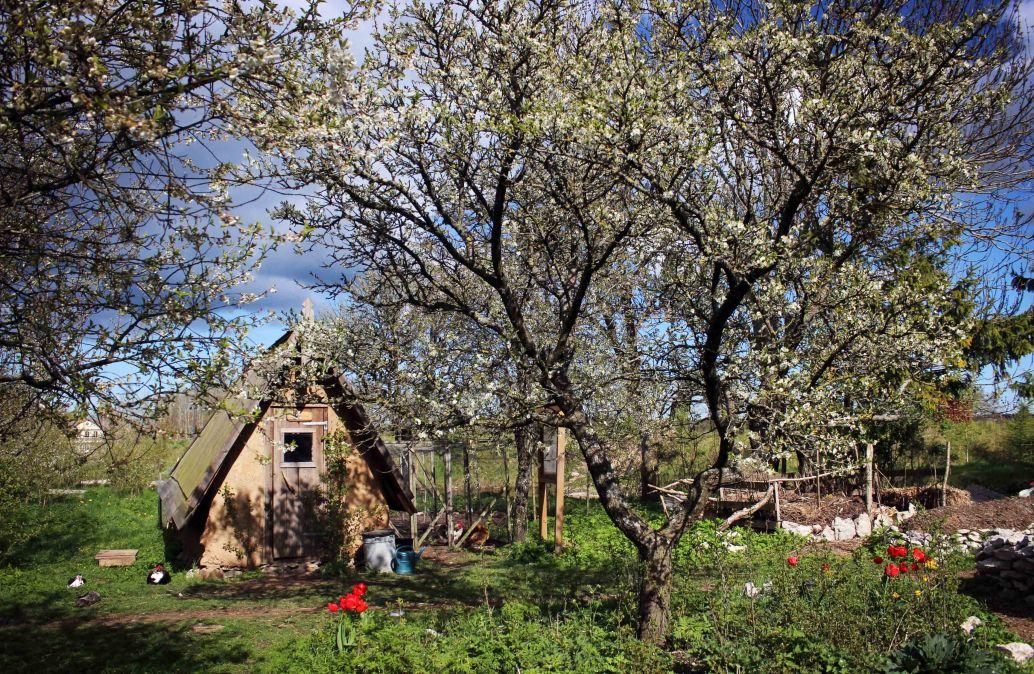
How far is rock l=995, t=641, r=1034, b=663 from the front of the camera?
22.5 feet

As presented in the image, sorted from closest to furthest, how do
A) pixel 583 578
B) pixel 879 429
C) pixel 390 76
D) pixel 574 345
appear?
pixel 390 76 → pixel 574 345 → pixel 583 578 → pixel 879 429

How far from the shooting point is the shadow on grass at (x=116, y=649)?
7.37m

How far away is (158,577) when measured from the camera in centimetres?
1200

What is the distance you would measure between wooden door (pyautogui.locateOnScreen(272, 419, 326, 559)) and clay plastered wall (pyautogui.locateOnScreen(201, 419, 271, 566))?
231 millimetres

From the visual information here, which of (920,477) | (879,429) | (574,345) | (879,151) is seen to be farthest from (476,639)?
(920,477)

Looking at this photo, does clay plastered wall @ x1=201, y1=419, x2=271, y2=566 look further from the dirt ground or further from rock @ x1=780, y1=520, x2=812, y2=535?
the dirt ground

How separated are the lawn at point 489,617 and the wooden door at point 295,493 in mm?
884

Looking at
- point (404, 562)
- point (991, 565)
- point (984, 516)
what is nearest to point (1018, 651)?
point (991, 565)

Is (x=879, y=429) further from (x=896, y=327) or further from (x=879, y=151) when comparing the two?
(x=879, y=151)

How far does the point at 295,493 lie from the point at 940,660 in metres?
11.3

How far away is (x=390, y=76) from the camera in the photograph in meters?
6.82

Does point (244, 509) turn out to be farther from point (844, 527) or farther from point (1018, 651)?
point (844, 527)

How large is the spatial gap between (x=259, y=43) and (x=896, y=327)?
624 centimetres

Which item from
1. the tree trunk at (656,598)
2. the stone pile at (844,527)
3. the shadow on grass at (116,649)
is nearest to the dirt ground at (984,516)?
the stone pile at (844,527)
